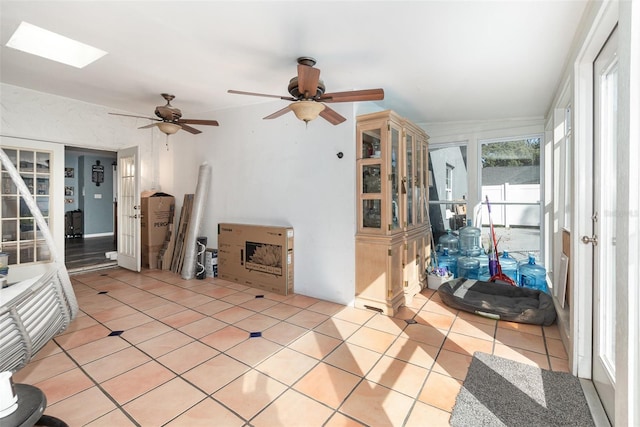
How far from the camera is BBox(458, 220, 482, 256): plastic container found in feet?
15.4

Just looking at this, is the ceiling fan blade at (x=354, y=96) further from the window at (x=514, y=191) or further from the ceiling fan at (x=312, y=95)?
the window at (x=514, y=191)

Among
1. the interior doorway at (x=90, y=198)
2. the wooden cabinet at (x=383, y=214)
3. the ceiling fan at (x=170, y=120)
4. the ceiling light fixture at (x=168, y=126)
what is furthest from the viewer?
the interior doorway at (x=90, y=198)

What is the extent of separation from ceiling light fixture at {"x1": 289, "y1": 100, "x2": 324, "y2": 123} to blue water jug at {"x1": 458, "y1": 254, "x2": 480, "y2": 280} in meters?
3.40

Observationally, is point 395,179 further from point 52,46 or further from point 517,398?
point 52,46

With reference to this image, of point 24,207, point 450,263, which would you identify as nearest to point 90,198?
point 24,207

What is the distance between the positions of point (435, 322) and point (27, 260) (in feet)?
18.5

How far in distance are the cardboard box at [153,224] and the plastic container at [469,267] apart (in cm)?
519

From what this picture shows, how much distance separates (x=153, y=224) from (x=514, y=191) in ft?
20.5

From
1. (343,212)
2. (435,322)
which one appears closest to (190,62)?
(343,212)

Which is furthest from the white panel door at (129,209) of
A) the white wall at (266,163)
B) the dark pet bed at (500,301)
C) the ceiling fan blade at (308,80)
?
the dark pet bed at (500,301)

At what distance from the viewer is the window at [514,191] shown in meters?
4.57

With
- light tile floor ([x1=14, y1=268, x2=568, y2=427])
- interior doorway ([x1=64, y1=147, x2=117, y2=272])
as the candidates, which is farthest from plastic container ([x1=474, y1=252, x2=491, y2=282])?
interior doorway ([x1=64, y1=147, x2=117, y2=272])

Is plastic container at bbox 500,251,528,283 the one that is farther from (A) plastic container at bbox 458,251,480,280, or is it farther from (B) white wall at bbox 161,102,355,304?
(B) white wall at bbox 161,102,355,304

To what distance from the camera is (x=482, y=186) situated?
4898 millimetres
